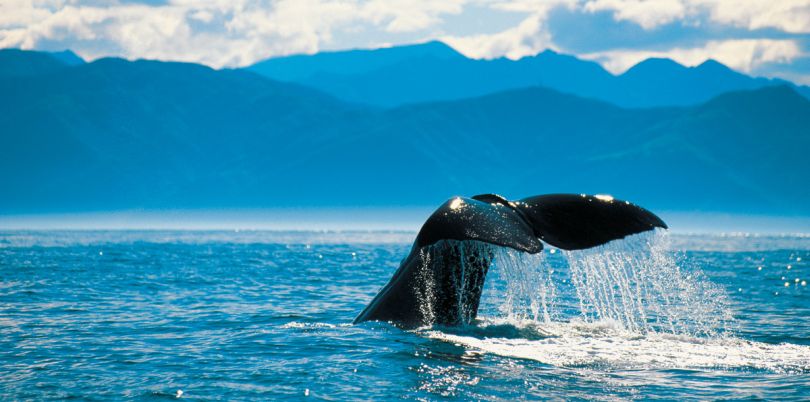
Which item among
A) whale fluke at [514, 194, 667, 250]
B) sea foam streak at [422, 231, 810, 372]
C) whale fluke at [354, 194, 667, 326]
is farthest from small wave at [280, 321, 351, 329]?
whale fluke at [514, 194, 667, 250]

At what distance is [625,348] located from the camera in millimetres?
11664

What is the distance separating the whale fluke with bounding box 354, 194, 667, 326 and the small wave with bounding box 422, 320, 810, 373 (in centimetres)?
43

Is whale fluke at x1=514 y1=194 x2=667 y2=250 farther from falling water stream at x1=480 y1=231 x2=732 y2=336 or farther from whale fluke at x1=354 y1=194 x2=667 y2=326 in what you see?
falling water stream at x1=480 y1=231 x2=732 y2=336

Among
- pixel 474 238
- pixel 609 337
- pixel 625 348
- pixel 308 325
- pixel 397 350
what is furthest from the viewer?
pixel 308 325

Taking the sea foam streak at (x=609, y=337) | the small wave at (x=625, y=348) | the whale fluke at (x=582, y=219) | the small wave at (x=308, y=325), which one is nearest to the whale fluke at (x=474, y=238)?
the whale fluke at (x=582, y=219)

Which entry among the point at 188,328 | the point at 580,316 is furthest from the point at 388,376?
the point at 580,316

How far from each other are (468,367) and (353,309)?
7456 mm

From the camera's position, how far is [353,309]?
1756 cm

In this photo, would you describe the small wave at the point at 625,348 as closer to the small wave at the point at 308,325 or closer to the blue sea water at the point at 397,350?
the blue sea water at the point at 397,350

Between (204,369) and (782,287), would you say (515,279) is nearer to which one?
(204,369)

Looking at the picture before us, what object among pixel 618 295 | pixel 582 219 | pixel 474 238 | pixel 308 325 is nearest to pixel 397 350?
pixel 474 238

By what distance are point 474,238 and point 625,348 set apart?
3.61 meters

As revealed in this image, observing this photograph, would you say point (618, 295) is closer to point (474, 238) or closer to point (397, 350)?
point (397, 350)

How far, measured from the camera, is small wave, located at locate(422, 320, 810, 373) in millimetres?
10672
